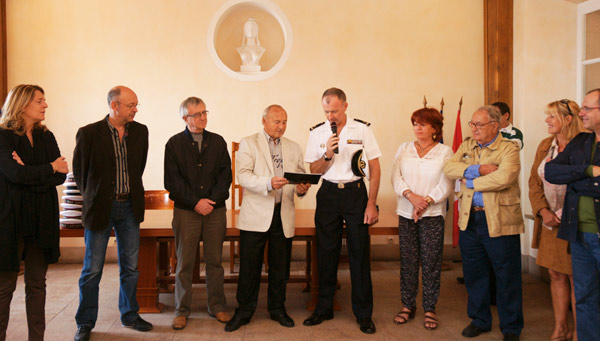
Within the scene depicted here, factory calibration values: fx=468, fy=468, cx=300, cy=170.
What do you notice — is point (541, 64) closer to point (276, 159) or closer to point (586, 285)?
point (586, 285)

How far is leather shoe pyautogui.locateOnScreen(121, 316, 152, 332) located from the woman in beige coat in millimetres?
2826

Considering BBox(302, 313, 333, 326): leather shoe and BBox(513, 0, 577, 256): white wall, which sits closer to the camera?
BBox(302, 313, 333, 326): leather shoe

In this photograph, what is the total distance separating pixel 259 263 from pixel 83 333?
1.29 meters

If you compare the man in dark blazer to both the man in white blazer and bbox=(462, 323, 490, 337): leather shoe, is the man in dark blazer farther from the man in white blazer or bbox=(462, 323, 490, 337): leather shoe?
bbox=(462, 323, 490, 337): leather shoe

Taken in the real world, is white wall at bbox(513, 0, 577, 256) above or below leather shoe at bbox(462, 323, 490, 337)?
above

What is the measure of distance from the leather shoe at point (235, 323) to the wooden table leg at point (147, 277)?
753 mm

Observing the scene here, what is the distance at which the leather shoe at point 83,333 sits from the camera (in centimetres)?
320

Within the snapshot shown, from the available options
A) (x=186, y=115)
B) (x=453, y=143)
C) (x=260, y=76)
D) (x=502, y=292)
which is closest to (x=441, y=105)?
(x=453, y=143)

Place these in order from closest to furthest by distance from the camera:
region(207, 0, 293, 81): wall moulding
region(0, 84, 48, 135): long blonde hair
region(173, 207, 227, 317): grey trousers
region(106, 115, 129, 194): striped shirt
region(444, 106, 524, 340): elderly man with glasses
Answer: region(0, 84, 48, 135): long blonde hair, region(444, 106, 524, 340): elderly man with glasses, region(106, 115, 129, 194): striped shirt, region(173, 207, 227, 317): grey trousers, region(207, 0, 293, 81): wall moulding

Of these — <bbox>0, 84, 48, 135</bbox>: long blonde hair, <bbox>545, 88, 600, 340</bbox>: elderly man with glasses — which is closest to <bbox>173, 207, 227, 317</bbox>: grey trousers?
<bbox>0, 84, 48, 135</bbox>: long blonde hair

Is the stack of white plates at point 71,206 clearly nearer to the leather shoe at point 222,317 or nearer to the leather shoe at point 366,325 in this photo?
the leather shoe at point 222,317

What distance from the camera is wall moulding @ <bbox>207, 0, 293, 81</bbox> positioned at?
5.60 metres

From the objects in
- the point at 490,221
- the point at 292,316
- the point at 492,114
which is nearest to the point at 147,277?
the point at 292,316

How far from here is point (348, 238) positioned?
346 centimetres
